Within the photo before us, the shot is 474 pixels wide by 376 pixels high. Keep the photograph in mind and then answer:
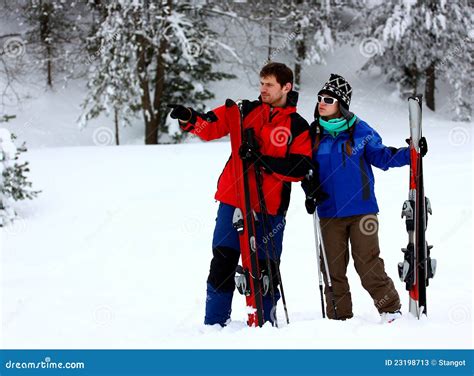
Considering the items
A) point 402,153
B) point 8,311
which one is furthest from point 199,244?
point 402,153

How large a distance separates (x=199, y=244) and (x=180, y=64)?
11.9 m

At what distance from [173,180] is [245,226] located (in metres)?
6.66

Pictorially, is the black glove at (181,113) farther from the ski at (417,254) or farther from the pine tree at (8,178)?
the pine tree at (8,178)

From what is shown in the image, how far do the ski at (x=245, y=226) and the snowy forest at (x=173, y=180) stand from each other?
257 millimetres

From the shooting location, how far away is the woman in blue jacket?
4.10 meters

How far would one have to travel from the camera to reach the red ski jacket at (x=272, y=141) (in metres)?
4.01

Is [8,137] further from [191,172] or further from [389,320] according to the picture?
[389,320]

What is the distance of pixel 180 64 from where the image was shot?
61.8 ft

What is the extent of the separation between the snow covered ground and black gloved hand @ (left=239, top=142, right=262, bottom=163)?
101 cm
